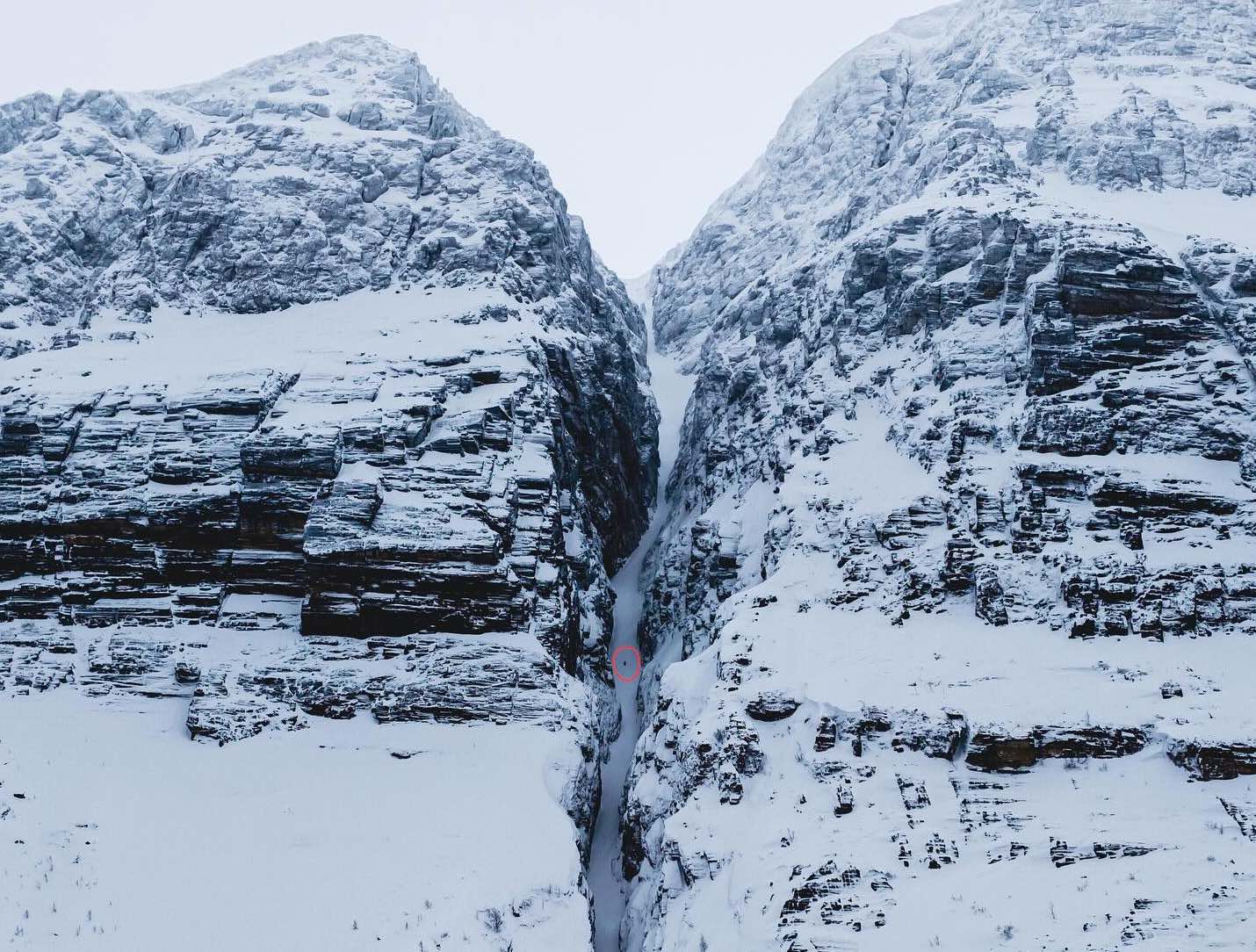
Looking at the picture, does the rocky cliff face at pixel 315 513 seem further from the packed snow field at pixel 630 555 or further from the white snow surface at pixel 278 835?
the packed snow field at pixel 630 555

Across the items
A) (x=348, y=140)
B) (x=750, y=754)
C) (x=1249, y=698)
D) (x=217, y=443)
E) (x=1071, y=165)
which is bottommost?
(x=750, y=754)

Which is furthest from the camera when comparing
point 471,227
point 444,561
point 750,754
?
point 471,227

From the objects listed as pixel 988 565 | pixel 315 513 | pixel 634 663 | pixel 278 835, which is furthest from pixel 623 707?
pixel 988 565

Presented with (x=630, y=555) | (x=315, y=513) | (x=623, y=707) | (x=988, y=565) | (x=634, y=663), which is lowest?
(x=634, y=663)

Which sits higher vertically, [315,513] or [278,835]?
[315,513]

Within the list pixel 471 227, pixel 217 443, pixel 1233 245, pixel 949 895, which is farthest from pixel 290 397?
pixel 1233 245

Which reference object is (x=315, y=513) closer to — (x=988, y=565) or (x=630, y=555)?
(x=988, y=565)

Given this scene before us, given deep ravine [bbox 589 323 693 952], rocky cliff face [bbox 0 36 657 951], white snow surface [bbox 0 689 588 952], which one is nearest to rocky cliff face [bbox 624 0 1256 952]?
deep ravine [bbox 589 323 693 952]

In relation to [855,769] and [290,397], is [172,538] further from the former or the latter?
[855,769]
